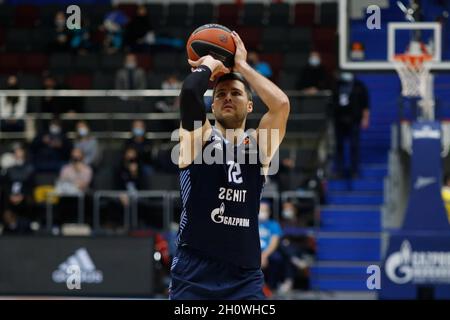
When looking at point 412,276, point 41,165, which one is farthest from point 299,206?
point 41,165

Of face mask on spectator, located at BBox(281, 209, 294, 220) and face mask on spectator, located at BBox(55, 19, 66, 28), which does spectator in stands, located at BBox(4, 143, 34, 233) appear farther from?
face mask on spectator, located at BBox(55, 19, 66, 28)

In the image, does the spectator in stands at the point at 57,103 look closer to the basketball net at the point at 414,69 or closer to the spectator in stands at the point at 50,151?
the spectator in stands at the point at 50,151

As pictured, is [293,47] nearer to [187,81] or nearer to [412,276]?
[412,276]

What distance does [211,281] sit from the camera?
5.50 m

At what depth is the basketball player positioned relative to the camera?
5.49 metres

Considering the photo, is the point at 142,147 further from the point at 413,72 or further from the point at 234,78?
the point at 234,78

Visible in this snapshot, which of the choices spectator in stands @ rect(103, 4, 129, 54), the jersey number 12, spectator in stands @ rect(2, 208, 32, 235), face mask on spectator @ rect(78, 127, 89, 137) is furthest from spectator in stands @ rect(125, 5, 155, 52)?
the jersey number 12

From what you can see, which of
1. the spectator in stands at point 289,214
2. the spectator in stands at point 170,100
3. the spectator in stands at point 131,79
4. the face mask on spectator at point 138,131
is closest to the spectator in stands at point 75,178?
the face mask on spectator at point 138,131

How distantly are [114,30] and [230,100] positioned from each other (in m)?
15.1

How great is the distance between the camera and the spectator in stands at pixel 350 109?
16703mm

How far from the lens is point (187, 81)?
5.21 m

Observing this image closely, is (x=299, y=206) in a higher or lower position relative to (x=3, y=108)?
lower

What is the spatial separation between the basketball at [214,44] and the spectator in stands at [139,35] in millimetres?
14546

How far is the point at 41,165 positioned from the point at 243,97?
39.4ft
